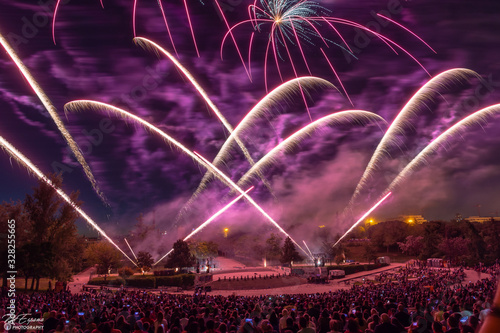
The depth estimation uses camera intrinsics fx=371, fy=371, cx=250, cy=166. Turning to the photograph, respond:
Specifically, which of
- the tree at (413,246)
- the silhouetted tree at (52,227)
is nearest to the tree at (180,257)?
the silhouetted tree at (52,227)

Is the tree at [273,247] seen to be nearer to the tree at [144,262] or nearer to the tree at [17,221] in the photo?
the tree at [144,262]

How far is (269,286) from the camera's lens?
207 ft

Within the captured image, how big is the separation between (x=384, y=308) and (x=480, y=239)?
82407mm

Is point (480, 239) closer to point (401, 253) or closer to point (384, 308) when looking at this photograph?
point (401, 253)

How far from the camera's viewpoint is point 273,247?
126562mm

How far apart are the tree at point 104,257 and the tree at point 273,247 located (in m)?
50.8

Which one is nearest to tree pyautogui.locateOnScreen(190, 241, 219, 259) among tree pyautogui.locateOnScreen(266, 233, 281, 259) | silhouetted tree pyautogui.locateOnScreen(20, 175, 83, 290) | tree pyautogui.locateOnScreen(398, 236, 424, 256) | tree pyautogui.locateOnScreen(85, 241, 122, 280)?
tree pyautogui.locateOnScreen(266, 233, 281, 259)

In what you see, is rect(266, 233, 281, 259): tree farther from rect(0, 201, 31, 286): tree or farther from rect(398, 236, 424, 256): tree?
rect(0, 201, 31, 286): tree

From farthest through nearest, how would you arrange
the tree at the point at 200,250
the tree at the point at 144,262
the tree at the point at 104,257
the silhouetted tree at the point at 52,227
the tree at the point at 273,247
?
the tree at the point at 273,247 < the tree at the point at 200,250 < the tree at the point at 104,257 < the tree at the point at 144,262 < the silhouetted tree at the point at 52,227

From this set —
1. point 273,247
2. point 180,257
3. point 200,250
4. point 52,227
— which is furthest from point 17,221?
point 273,247

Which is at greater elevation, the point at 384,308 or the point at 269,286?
the point at 384,308

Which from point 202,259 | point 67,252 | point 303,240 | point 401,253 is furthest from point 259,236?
point 67,252

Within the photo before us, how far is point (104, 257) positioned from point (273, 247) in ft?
184

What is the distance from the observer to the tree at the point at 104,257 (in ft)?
303
